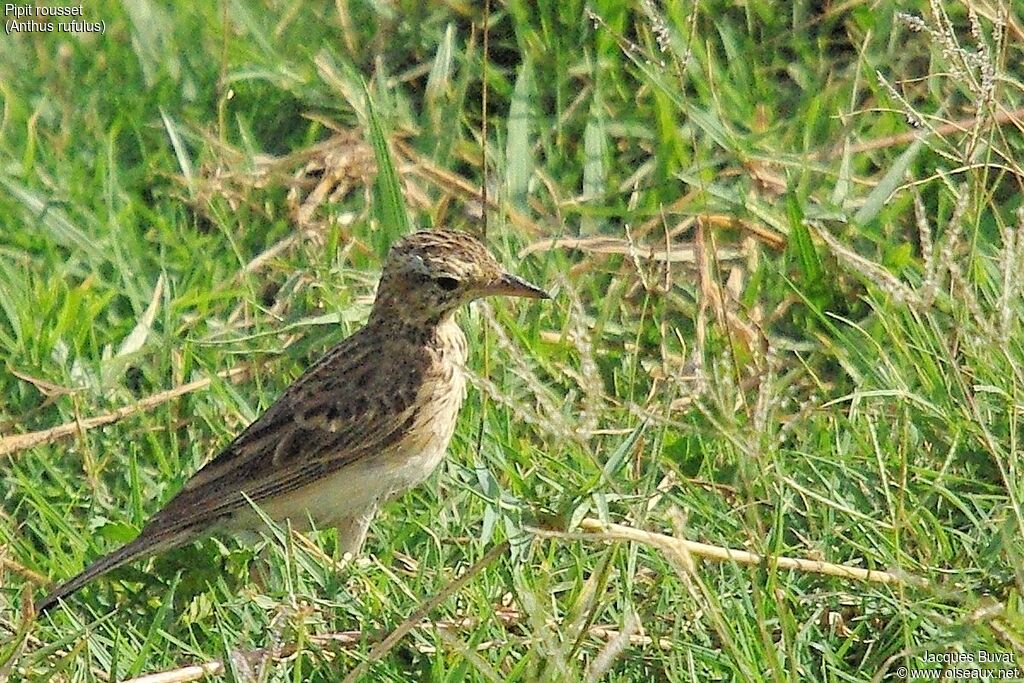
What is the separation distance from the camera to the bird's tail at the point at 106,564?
5945 mm

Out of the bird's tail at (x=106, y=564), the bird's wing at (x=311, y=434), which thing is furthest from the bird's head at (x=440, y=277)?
the bird's tail at (x=106, y=564)

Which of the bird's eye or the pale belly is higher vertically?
the bird's eye

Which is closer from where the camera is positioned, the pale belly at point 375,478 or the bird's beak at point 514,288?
the pale belly at point 375,478

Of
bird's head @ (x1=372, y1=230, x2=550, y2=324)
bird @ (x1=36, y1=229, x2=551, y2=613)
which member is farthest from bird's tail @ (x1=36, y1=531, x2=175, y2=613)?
bird's head @ (x1=372, y1=230, x2=550, y2=324)

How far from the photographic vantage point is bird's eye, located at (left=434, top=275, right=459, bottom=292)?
6.55m

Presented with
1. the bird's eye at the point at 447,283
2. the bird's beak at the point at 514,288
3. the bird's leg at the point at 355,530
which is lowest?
the bird's leg at the point at 355,530

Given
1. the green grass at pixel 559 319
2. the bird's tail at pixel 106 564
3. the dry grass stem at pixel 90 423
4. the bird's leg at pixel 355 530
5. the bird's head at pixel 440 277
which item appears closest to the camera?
the green grass at pixel 559 319

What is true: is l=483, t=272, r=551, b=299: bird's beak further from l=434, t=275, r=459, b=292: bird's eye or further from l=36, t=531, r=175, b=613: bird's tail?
l=36, t=531, r=175, b=613: bird's tail

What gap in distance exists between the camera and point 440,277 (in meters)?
6.54

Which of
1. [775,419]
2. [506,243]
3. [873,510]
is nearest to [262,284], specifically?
[506,243]

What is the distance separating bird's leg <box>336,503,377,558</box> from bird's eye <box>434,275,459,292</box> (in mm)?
805

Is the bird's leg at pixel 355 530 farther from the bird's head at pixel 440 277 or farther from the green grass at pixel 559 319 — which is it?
the bird's head at pixel 440 277

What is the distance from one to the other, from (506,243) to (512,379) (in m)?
0.68

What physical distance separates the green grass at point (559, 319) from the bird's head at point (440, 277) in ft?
0.74
